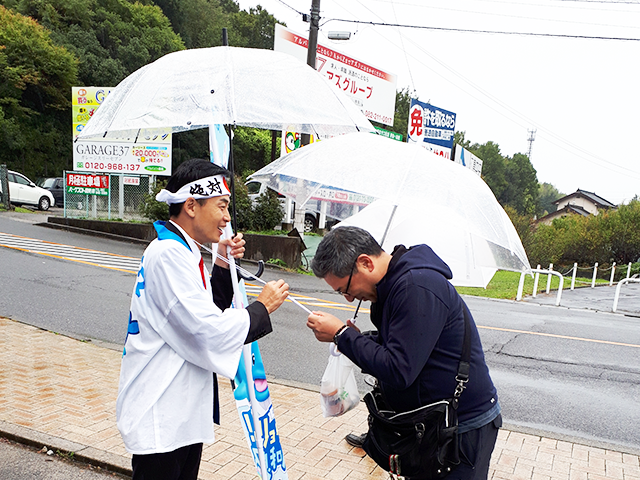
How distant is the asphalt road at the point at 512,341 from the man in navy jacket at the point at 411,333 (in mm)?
3213

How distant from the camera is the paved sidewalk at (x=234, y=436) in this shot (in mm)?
3716

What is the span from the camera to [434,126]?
2125 cm

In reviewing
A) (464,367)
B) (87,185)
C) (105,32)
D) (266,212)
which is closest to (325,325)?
(464,367)

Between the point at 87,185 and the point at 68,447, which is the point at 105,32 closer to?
the point at 87,185

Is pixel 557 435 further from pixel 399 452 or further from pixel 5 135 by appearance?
pixel 5 135

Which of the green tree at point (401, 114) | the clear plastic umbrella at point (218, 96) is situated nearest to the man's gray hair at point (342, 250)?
the clear plastic umbrella at point (218, 96)

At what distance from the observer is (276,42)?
1798 centimetres

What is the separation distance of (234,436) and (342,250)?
267 cm

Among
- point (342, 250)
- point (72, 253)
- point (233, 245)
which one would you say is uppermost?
point (342, 250)

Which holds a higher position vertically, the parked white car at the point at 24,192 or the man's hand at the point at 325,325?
the man's hand at the point at 325,325

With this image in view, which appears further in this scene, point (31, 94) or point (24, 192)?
point (31, 94)

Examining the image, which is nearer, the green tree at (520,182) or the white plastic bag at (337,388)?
the white plastic bag at (337,388)

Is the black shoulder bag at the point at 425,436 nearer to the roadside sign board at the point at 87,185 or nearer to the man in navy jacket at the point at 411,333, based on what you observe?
the man in navy jacket at the point at 411,333

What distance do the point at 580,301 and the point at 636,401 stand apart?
34.7ft
